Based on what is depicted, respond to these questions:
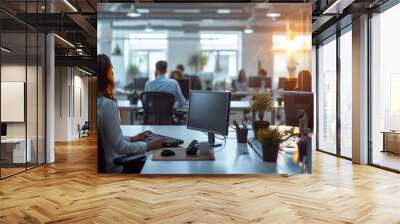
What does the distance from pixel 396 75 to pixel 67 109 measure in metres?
7.10

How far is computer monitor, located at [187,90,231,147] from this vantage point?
16.3 feet

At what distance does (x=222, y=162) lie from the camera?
5.38 m

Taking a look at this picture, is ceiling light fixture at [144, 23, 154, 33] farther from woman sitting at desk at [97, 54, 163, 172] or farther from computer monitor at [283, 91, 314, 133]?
computer monitor at [283, 91, 314, 133]

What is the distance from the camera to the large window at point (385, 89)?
21.6ft

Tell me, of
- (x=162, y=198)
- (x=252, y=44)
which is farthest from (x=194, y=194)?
(x=252, y=44)

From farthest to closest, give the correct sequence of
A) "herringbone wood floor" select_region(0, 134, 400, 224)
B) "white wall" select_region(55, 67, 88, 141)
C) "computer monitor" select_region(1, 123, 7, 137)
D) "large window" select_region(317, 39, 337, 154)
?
"large window" select_region(317, 39, 337, 154) < "white wall" select_region(55, 67, 88, 141) < "computer monitor" select_region(1, 123, 7, 137) < "herringbone wood floor" select_region(0, 134, 400, 224)

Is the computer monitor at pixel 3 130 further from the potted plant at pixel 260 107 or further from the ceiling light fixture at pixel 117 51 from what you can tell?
the potted plant at pixel 260 107

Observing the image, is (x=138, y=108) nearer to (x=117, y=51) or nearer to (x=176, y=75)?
(x=176, y=75)

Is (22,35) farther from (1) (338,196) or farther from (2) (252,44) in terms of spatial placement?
(1) (338,196)

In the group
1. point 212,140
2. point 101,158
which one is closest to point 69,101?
point 101,158


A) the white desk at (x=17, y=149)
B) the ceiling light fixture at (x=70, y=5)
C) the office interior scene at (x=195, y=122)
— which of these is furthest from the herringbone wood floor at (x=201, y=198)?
the ceiling light fixture at (x=70, y=5)

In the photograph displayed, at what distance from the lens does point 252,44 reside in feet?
16.9

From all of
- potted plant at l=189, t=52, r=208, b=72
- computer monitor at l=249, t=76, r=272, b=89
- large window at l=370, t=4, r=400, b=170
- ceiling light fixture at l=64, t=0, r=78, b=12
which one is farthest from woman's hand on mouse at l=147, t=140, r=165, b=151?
large window at l=370, t=4, r=400, b=170

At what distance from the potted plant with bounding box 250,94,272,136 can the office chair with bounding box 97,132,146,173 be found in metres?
1.55
